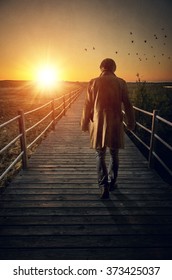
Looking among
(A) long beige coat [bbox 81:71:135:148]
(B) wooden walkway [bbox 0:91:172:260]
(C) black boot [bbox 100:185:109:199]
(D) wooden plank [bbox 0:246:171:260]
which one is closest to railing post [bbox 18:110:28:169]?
(B) wooden walkway [bbox 0:91:172:260]

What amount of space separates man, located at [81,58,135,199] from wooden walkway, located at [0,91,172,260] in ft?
1.63

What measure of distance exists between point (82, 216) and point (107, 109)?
154 centimetres

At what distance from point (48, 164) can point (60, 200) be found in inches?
69.8

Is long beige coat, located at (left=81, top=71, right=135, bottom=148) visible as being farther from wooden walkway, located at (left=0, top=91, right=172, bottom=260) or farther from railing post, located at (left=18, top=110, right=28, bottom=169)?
railing post, located at (left=18, top=110, right=28, bottom=169)

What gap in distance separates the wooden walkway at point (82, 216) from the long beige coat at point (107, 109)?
0.94m

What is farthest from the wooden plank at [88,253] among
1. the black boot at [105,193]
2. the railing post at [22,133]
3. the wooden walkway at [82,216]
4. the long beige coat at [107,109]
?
the railing post at [22,133]

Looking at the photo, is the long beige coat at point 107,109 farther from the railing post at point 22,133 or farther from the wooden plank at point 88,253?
the railing post at point 22,133

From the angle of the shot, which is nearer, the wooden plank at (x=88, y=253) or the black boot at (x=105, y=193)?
the wooden plank at (x=88, y=253)

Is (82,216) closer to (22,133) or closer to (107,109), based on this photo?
(107,109)

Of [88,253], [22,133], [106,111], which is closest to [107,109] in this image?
[106,111]

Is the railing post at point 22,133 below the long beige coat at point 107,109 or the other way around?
below

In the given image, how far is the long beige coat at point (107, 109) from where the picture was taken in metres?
3.13
